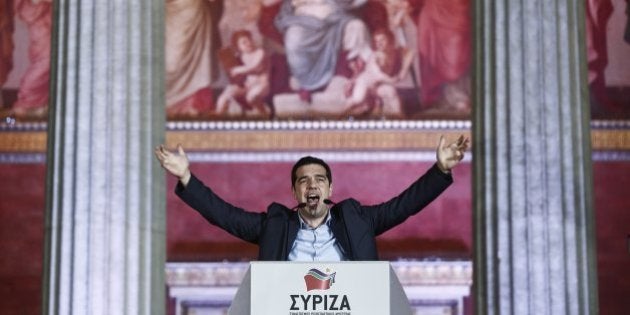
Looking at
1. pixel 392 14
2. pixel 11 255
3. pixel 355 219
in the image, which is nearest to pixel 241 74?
pixel 392 14

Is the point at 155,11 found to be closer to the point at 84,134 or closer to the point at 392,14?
the point at 84,134

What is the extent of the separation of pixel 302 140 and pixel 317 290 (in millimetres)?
10196

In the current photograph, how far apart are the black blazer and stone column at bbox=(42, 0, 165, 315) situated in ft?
10.4

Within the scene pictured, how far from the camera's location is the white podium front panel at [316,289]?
469cm

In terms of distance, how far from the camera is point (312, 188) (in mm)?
5512

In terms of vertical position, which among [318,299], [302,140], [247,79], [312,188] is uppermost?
[247,79]

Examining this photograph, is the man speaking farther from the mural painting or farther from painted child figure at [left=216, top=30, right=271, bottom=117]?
painted child figure at [left=216, top=30, right=271, bottom=117]

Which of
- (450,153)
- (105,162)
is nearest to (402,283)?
(105,162)

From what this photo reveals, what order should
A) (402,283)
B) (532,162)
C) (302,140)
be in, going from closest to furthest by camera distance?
(532,162), (402,283), (302,140)

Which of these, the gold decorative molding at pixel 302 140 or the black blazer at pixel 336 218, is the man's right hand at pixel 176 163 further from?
→ the gold decorative molding at pixel 302 140

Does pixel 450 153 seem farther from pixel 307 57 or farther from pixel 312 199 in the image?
pixel 307 57

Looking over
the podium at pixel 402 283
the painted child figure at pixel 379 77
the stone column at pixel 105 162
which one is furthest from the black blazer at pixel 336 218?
the painted child figure at pixel 379 77

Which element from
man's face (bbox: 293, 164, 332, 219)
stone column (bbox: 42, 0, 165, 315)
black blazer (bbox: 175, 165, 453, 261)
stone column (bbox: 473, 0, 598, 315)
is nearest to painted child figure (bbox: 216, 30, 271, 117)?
stone column (bbox: 42, 0, 165, 315)

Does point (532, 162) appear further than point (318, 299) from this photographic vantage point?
Yes
